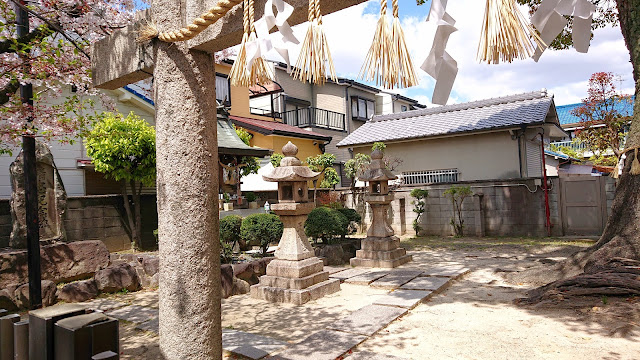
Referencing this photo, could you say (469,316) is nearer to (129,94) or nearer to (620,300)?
(620,300)

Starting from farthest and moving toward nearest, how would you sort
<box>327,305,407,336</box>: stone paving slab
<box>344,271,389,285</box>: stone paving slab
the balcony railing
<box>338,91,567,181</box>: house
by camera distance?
1. the balcony railing
2. <box>338,91,567,181</box>: house
3. <box>344,271,389,285</box>: stone paving slab
4. <box>327,305,407,336</box>: stone paving slab

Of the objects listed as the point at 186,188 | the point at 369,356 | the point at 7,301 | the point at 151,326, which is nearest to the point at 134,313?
the point at 151,326

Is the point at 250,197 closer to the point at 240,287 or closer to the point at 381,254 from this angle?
the point at 381,254

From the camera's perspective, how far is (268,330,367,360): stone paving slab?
12.3 ft

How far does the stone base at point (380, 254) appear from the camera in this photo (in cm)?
839

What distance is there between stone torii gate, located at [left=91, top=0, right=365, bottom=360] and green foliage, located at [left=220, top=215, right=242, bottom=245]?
6082 millimetres

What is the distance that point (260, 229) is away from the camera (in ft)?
26.9

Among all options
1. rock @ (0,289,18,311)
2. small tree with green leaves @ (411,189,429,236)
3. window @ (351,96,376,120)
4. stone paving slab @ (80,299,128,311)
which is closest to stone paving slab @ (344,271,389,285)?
stone paving slab @ (80,299,128,311)

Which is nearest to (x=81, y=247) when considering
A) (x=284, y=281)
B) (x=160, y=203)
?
(x=284, y=281)

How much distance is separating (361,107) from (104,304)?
21435mm

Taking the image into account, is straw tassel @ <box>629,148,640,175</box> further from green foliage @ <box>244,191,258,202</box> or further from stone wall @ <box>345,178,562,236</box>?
green foliage @ <box>244,191,258,202</box>

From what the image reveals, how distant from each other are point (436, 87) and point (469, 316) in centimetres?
426

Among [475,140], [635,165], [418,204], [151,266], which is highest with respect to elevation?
[475,140]

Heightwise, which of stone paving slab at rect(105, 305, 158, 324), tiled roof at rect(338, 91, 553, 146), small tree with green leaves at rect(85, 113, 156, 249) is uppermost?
tiled roof at rect(338, 91, 553, 146)
